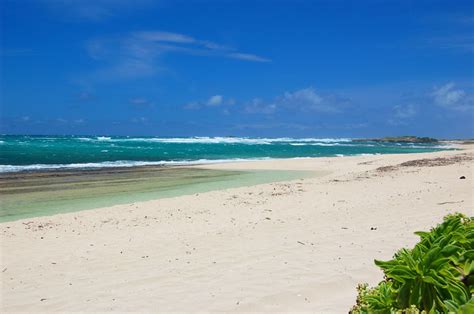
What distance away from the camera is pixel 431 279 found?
149cm

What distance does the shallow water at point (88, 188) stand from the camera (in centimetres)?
1229

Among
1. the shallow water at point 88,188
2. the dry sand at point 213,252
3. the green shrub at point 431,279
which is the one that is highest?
the green shrub at point 431,279

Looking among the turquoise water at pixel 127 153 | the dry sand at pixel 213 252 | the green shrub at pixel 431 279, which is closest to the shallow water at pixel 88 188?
the dry sand at pixel 213 252

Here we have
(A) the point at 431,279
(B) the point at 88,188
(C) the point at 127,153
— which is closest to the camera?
(A) the point at 431,279

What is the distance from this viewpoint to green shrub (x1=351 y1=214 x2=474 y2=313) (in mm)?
1465

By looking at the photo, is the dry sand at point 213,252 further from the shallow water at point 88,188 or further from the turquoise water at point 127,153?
the turquoise water at point 127,153

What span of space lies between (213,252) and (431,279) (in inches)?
212

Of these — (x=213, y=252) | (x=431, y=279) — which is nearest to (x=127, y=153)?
(x=213, y=252)

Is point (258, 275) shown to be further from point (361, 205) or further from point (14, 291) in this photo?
point (361, 205)

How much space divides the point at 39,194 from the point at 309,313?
41.8 ft

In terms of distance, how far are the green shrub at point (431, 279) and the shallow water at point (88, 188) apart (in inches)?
427

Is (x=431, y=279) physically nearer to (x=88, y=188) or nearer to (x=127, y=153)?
(x=88, y=188)

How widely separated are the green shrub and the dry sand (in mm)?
2858

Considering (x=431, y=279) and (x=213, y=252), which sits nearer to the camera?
(x=431, y=279)
